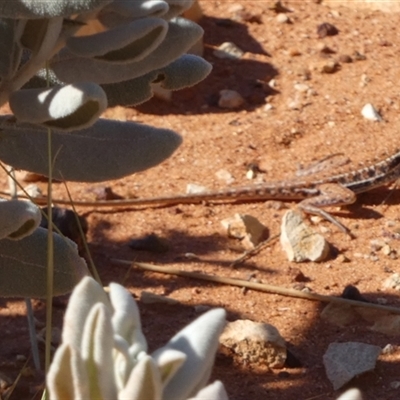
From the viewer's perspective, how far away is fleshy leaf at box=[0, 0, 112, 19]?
1.57 metres

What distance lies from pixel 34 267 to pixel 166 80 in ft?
1.78

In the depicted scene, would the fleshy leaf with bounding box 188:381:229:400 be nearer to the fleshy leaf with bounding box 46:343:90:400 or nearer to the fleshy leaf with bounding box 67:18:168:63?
the fleshy leaf with bounding box 46:343:90:400

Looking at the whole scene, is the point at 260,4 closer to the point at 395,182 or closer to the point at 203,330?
the point at 395,182

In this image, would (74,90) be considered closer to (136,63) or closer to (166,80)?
(136,63)

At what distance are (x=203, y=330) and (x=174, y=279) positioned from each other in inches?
96.6

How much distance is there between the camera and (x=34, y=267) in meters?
2.26

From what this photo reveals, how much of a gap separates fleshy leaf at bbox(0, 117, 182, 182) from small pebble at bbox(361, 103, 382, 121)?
3.31 m

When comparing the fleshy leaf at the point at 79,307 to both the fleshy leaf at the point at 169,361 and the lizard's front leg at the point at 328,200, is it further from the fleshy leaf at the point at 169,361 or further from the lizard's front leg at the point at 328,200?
the lizard's front leg at the point at 328,200

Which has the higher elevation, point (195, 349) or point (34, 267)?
point (195, 349)

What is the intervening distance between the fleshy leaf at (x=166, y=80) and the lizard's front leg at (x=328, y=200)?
2387 millimetres

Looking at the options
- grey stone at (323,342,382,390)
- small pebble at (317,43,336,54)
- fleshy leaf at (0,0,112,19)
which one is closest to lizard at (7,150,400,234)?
small pebble at (317,43,336,54)

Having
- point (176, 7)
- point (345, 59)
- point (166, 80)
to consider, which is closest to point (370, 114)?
point (345, 59)

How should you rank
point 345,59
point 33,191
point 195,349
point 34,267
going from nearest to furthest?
1. point 195,349
2. point 34,267
3. point 33,191
4. point 345,59

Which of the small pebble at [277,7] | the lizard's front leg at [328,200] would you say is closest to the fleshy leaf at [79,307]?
the lizard's front leg at [328,200]
